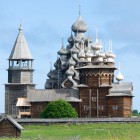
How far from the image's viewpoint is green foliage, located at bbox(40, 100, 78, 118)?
93.6 m

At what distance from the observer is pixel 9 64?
106 metres

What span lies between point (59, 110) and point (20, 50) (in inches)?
489

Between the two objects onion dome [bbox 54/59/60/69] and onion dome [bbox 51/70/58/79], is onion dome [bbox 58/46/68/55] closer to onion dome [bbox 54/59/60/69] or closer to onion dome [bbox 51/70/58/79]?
onion dome [bbox 54/59/60/69]

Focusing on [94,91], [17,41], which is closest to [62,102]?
[94,91]

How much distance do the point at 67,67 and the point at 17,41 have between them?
254 inches

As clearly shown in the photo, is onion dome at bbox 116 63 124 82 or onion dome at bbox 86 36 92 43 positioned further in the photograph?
onion dome at bbox 86 36 92 43

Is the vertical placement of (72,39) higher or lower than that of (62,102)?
higher

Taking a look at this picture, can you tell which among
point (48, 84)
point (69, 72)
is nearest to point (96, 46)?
point (69, 72)

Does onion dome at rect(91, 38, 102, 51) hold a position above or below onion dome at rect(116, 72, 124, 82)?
above

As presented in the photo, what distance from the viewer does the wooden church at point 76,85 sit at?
9850 cm

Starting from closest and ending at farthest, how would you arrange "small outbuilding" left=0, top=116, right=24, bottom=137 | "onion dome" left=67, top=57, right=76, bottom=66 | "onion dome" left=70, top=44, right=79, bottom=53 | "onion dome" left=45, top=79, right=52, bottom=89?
"small outbuilding" left=0, top=116, right=24, bottom=137 < "onion dome" left=67, top=57, right=76, bottom=66 < "onion dome" left=70, top=44, right=79, bottom=53 < "onion dome" left=45, top=79, right=52, bottom=89

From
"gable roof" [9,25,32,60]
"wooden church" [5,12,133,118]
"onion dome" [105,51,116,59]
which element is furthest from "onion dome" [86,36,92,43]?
"gable roof" [9,25,32,60]

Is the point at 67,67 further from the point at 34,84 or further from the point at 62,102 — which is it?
the point at 62,102

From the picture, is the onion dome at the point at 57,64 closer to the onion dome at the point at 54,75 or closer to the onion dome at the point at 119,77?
the onion dome at the point at 54,75
